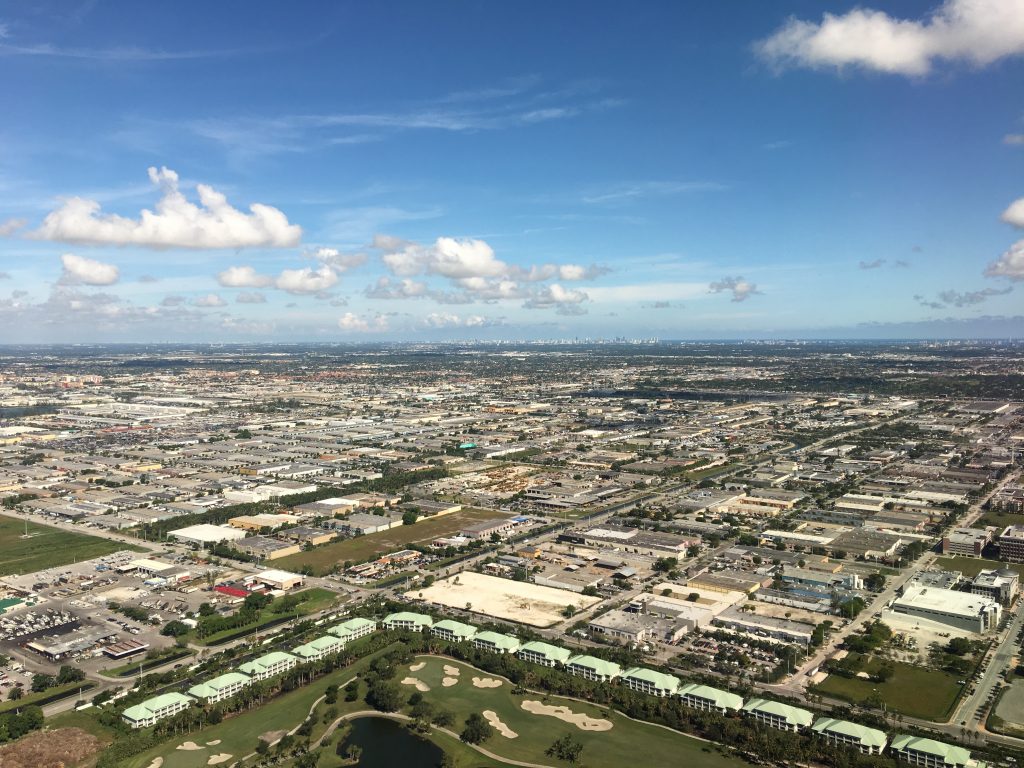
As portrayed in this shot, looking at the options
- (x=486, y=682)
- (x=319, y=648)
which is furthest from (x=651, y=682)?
(x=319, y=648)

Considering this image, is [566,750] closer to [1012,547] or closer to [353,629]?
[353,629]

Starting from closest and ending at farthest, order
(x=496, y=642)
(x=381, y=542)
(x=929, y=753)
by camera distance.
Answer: (x=929, y=753), (x=496, y=642), (x=381, y=542)

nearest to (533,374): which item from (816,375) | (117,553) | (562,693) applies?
(816,375)

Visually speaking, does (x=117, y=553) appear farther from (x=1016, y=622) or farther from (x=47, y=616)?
(x=1016, y=622)

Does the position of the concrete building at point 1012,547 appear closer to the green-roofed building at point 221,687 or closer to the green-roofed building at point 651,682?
the green-roofed building at point 651,682

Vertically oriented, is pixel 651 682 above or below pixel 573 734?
above

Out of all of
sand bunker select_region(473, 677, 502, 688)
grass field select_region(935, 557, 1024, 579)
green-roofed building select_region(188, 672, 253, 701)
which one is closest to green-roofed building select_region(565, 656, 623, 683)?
sand bunker select_region(473, 677, 502, 688)
